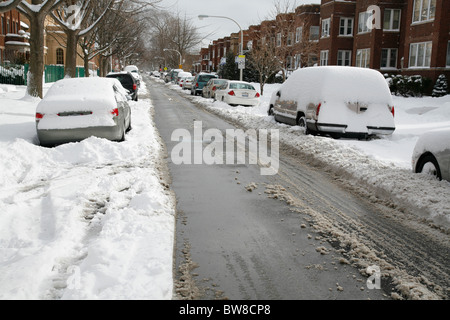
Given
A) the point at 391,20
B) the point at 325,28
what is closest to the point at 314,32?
the point at 325,28

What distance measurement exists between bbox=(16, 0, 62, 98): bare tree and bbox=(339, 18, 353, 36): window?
1111 inches

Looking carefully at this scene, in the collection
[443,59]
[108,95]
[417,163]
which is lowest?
[417,163]

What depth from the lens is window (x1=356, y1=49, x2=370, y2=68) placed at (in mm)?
36531

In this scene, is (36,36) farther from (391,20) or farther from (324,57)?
(324,57)

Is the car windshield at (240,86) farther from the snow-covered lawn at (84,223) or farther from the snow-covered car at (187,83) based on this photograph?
the snow-covered car at (187,83)

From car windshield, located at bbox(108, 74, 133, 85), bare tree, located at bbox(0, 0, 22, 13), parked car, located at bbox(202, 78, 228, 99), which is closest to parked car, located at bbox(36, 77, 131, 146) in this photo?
bare tree, located at bbox(0, 0, 22, 13)

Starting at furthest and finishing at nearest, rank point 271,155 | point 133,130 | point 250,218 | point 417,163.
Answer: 1. point 133,130
2. point 271,155
3. point 417,163
4. point 250,218

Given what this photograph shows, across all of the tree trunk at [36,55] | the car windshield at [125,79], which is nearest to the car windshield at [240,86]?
the car windshield at [125,79]

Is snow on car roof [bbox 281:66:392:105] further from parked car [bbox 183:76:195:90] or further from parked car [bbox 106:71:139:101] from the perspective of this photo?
parked car [bbox 183:76:195:90]

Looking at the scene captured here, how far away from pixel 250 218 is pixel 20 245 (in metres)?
2.73

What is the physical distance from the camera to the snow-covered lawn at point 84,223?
3.75m
